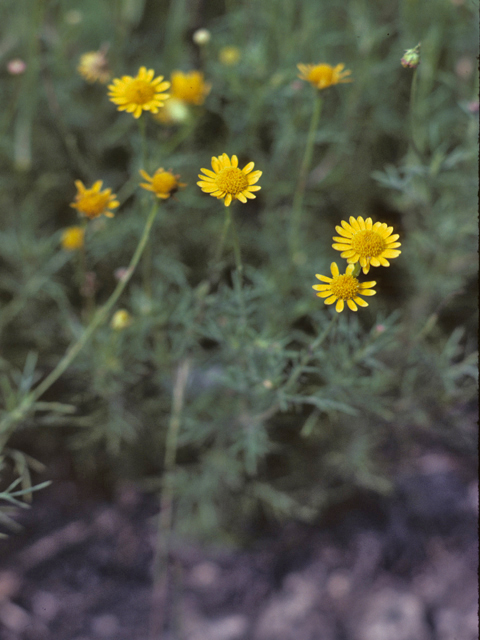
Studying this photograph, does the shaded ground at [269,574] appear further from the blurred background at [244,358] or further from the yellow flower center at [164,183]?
the yellow flower center at [164,183]

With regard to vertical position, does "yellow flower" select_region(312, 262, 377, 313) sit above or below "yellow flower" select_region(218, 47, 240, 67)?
below

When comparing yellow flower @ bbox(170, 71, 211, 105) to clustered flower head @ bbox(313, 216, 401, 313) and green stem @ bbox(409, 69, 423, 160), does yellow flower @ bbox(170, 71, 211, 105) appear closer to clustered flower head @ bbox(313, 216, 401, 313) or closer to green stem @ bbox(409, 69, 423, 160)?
green stem @ bbox(409, 69, 423, 160)

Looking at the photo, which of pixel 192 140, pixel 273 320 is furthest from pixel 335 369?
pixel 192 140

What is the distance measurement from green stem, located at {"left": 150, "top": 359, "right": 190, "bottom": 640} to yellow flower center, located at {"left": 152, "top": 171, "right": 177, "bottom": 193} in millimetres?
530

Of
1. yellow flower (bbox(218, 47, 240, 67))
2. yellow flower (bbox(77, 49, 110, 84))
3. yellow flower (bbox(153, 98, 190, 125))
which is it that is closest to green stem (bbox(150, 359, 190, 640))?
yellow flower (bbox(153, 98, 190, 125))

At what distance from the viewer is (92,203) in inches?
42.5

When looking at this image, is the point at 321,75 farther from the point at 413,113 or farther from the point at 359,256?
the point at 359,256

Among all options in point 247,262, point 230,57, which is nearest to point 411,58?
point 230,57

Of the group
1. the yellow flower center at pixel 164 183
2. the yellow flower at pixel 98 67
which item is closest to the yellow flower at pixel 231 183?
the yellow flower center at pixel 164 183

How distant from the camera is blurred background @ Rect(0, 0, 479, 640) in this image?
139cm

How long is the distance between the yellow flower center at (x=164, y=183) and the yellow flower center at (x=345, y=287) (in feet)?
1.28

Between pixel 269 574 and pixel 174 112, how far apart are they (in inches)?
57.1

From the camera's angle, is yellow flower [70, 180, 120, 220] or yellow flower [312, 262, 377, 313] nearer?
yellow flower [312, 262, 377, 313]

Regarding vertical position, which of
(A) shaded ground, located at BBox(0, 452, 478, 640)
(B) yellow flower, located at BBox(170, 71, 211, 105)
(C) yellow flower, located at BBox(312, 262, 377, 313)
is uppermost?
(B) yellow flower, located at BBox(170, 71, 211, 105)
